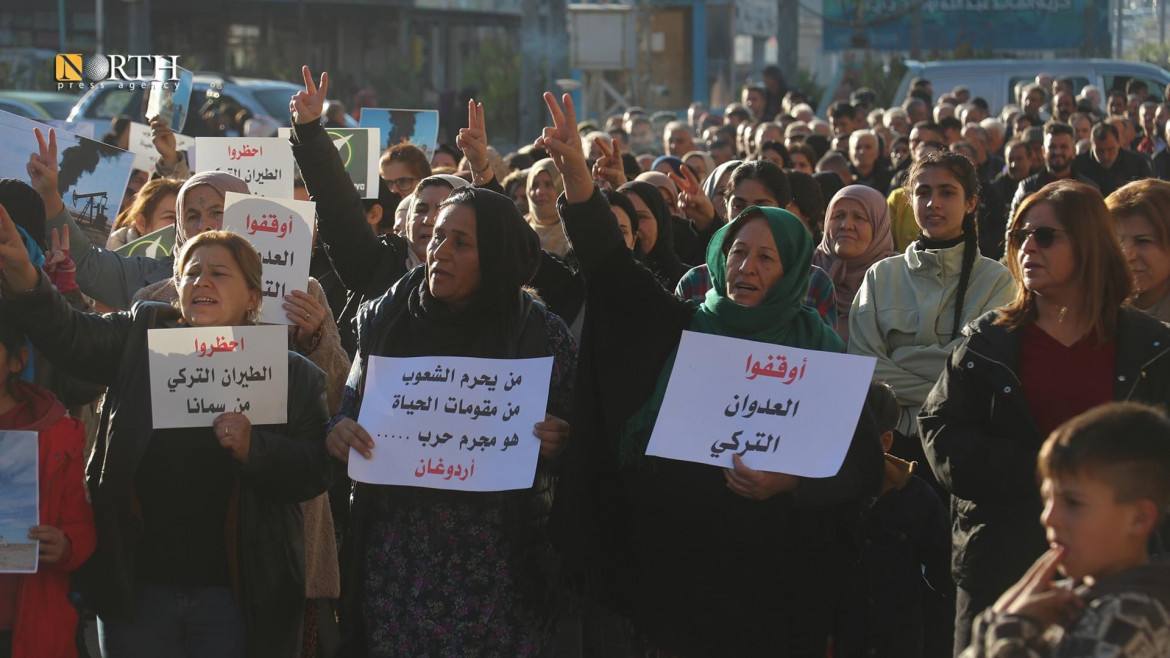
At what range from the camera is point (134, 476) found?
378 centimetres

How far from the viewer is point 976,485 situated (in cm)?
374

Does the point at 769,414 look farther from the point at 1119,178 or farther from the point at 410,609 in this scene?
the point at 1119,178

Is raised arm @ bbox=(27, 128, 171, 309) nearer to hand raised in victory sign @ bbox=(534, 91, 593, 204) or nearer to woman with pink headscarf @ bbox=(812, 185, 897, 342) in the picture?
hand raised in victory sign @ bbox=(534, 91, 593, 204)

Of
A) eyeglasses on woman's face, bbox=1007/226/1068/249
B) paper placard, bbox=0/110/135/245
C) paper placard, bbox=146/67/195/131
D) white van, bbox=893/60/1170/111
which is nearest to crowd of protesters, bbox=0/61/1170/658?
eyeglasses on woman's face, bbox=1007/226/1068/249

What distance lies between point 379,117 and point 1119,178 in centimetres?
624

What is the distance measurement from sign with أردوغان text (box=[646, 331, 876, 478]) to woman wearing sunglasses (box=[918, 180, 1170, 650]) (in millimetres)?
447

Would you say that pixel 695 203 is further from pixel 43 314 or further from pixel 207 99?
pixel 207 99

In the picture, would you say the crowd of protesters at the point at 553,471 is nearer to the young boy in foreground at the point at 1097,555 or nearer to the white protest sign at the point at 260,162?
the young boy in foreground at the point at 1097,555

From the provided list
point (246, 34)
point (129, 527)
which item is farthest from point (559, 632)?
point (246, 34)

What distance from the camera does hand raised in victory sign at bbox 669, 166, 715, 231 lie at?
6.83 meters

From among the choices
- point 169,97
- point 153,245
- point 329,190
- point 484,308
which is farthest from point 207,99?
point 484,308

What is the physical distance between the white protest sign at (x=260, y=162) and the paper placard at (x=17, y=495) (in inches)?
110

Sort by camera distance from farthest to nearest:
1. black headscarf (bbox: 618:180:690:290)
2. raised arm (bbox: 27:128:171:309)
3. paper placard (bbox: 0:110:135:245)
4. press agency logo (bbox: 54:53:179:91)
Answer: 1. press agency logo (bbox: 54:53:179:91)
2. paper placard (bbox: 0:110:135:245)
3. black headscarf (bbox: 618:180:690:290)
4. raised arm (bbox: 27:128:171:309)

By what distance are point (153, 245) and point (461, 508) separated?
9.10 feet
